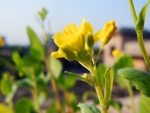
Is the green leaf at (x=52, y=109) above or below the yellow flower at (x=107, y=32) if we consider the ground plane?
below

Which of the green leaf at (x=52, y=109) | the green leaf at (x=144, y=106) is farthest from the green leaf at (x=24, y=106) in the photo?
the green leaf at (x=144, y=106)

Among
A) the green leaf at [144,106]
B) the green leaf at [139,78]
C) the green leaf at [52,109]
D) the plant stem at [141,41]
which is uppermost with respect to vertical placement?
the plant stem at [141,41]

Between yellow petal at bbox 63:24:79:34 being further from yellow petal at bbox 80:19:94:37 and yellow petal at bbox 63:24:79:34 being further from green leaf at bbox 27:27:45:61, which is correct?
green leaf at bbox 27:27:45:61

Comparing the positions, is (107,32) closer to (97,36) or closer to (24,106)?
(97,36)

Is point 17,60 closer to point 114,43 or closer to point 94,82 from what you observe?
point 94,82

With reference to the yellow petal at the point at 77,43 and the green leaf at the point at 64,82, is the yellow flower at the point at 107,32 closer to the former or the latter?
the yellow petal at the point at 77,43

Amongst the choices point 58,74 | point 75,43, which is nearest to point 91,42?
point 75,43

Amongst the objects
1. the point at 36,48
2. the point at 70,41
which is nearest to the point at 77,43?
the point at 70,41
